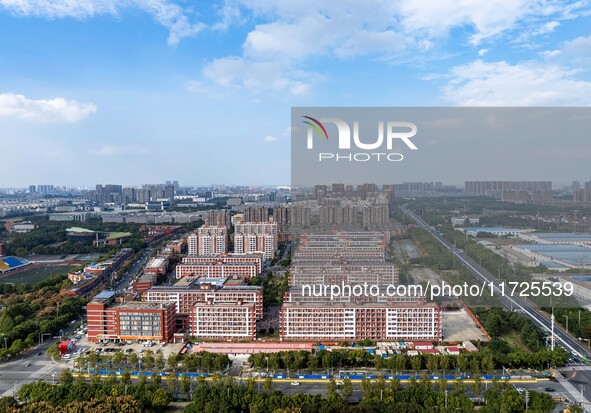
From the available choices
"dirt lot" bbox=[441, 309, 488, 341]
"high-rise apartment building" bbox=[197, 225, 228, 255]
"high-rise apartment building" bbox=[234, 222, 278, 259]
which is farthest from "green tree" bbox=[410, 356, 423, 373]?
"high-rise apartment building" bbox=[197, 225, 228, 255]

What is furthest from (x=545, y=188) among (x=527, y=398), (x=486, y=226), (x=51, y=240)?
(x=51, y=240)

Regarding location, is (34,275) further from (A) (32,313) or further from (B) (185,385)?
(B) (185,385)

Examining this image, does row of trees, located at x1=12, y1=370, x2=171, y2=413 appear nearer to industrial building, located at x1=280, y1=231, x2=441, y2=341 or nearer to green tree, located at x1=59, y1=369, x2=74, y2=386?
green tree, located at x1=59, y1=369, x2=74, y2=386

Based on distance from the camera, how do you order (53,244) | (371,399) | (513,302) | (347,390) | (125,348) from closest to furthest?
1. (371,399)
2. (347,390)
3. (125,348)
4. (513,302)
5. (53,244)

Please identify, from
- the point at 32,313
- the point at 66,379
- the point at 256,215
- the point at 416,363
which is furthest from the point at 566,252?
the point at 256,215

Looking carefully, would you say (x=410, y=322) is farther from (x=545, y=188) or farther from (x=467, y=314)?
(x=545, y=188)

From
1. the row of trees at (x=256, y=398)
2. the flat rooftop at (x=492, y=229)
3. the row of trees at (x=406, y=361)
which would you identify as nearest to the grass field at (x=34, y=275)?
the row of trees at (x=256, y=398)

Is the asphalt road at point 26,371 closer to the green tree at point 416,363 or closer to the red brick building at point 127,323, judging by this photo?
the red brick building at point 127,323
